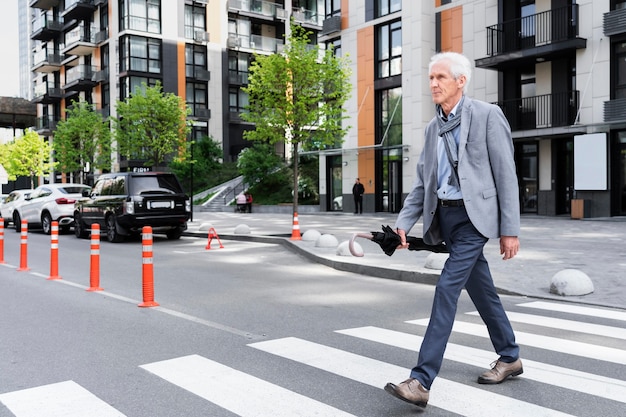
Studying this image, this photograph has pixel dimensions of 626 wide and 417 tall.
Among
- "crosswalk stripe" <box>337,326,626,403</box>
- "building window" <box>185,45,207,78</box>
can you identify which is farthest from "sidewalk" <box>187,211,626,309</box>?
"building window" <box>185,45,207,78</box>

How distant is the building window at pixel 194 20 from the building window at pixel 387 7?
2271 centimetres

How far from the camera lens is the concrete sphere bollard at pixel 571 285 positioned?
8320 mm

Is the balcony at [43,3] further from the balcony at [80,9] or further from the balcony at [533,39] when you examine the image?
the balcony at [533,39]

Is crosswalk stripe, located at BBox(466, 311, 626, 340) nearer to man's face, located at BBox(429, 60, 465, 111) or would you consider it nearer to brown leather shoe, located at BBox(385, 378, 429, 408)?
brown leather shoe, located at BBox(385, 378, 429, 408)

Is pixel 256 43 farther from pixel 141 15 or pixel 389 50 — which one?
pixel 389 50

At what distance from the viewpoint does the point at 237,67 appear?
54.0m

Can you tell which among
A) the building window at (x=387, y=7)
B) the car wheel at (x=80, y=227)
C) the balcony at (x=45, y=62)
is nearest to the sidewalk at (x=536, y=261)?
the car wheel at (x=80, y=227)

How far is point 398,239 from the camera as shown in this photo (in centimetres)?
426

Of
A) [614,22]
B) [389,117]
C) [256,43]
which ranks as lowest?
[389,117]

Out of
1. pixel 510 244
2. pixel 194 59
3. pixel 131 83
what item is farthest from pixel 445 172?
pixel 194 59

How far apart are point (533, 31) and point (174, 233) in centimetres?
1776

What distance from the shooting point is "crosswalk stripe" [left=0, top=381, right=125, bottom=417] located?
4008mm

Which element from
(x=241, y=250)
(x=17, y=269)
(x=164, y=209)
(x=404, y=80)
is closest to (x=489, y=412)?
(x=17, y=269)

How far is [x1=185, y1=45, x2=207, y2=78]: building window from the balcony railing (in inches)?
1169
